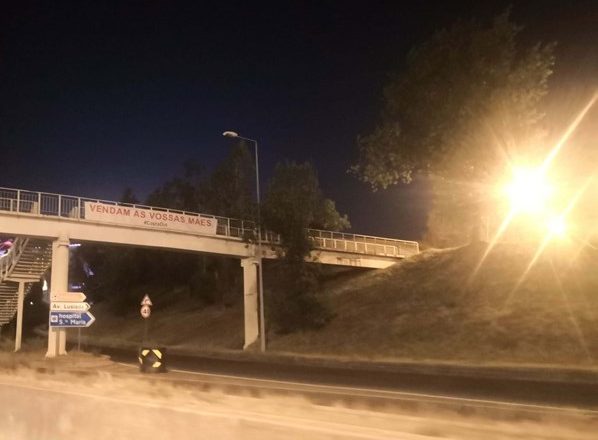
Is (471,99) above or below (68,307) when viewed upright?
above

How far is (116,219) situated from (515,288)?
836 inches

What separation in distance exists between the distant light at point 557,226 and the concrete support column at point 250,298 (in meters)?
17.6

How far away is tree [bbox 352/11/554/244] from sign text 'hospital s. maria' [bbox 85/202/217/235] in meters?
12.1

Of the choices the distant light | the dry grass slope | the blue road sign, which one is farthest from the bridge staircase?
the distant light

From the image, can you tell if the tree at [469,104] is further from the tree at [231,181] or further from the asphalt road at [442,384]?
the tree at [231,181]

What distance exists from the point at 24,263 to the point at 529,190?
29627 mm

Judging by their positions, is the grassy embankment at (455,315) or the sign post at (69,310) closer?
the sign post at (69,310)

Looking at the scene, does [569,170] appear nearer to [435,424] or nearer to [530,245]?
[530,245]

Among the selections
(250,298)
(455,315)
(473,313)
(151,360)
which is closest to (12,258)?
(250,298)

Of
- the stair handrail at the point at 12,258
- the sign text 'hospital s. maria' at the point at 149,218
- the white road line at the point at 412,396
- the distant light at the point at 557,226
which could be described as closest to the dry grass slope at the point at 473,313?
the distant light at the point at 557,226

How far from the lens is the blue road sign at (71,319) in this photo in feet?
78.2

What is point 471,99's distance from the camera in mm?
25203

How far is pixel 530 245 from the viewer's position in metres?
38.3

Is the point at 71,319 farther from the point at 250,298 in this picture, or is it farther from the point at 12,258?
the point at 12,258
